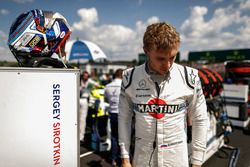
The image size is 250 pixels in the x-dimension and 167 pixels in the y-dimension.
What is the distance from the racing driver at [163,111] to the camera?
4.45ft

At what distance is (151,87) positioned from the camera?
1.39m

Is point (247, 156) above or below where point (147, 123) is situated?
below

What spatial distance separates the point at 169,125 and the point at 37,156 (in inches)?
34.3

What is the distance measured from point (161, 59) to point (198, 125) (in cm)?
58

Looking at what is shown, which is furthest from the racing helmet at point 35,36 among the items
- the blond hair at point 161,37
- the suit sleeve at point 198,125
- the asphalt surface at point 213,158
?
the asphalt surface at point 213,158

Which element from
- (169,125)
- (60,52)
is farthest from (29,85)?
(169,125)

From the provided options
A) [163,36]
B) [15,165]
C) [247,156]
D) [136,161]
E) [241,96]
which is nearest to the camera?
[15,165]

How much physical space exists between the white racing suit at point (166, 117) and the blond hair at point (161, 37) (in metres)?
0.23

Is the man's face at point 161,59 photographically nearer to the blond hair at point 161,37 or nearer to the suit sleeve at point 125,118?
the blond hair at point 161,37

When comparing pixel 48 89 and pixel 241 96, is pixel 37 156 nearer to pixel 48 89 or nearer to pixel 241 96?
pixel 48 89

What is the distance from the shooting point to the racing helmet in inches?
53.4

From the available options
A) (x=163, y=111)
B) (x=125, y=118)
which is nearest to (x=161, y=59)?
(x=163, y=111)

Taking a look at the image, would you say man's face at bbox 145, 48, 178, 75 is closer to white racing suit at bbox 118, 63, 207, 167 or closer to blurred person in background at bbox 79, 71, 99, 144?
white racing suit at bbox 118, 63, 207, 167

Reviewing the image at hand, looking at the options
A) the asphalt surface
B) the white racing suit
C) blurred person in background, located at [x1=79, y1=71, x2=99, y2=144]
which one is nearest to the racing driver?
the white racing suit
